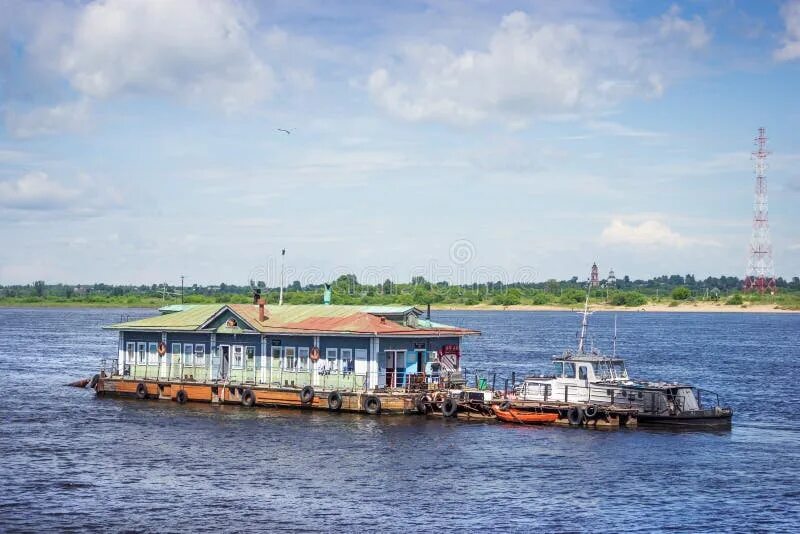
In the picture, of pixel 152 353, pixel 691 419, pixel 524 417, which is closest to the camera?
pixel 691 419

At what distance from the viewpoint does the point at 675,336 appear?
17112 cm

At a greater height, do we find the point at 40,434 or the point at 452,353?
the point at 452,353

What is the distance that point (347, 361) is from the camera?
61.8 m

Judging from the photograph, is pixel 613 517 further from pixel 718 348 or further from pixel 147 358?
pixel 718 348

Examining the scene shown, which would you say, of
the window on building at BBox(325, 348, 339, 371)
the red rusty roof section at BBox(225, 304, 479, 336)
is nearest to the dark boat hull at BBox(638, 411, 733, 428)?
the red rusty roof section at BBox(225, 304, 479, 336)

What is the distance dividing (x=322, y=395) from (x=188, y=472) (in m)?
17.3

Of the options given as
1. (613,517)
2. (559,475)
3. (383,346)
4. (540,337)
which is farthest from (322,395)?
(540,337)

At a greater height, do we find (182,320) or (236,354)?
(182,320)

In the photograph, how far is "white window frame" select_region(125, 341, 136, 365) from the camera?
72188mm

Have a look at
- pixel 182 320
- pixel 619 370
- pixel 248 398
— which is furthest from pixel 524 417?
pixel 182 320

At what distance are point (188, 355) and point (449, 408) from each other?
62.5ft

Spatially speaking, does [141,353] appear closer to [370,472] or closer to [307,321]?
[307,321]

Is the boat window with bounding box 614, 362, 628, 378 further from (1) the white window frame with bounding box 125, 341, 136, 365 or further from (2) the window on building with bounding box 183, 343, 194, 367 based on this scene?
(1) the white window frame with bounding box 125, 341, 136, 365

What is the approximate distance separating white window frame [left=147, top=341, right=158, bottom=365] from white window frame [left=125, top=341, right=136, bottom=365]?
1473 mm
